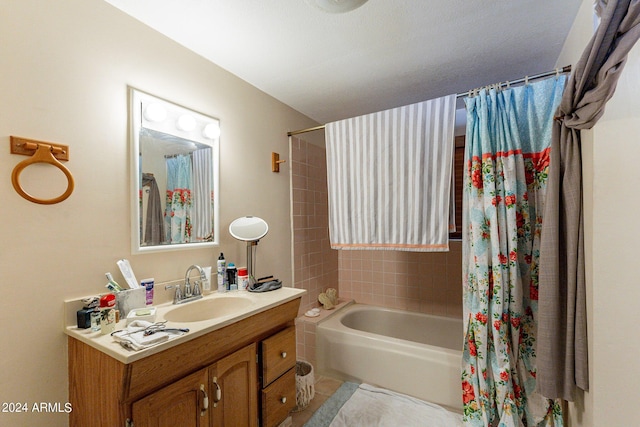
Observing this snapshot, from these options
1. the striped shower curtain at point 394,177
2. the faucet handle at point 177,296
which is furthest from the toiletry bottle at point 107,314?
the striped shower curtain at point 394,177

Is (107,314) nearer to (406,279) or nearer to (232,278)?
(232,278)

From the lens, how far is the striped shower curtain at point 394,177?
1.75 m

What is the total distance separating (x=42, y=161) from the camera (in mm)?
1071

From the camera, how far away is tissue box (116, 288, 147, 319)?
1.23 meters

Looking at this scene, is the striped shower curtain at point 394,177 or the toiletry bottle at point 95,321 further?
the striped shower curtain at point 394,177

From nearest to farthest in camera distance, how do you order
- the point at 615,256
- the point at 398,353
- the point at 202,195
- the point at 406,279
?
the point at 615,256
the point at 202,195
the point at 398,353
the point at 406,279

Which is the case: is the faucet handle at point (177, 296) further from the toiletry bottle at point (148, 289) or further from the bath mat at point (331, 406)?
the bath mat at point (331, 406)

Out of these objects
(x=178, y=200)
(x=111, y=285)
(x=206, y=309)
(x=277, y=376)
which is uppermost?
(x=178, y=200)

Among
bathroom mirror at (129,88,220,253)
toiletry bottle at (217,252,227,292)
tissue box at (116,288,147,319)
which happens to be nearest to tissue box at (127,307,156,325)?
tissue box at (116,288,147,319)

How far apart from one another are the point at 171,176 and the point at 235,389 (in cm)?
117

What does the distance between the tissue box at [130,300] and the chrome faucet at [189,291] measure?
7.3 inches

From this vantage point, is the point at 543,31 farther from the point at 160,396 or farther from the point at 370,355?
the point at 160,396

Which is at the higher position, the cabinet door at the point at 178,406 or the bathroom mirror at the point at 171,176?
the bathroom mirror at the point at 171,176

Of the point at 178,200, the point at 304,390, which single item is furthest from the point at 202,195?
the point at 304,390
